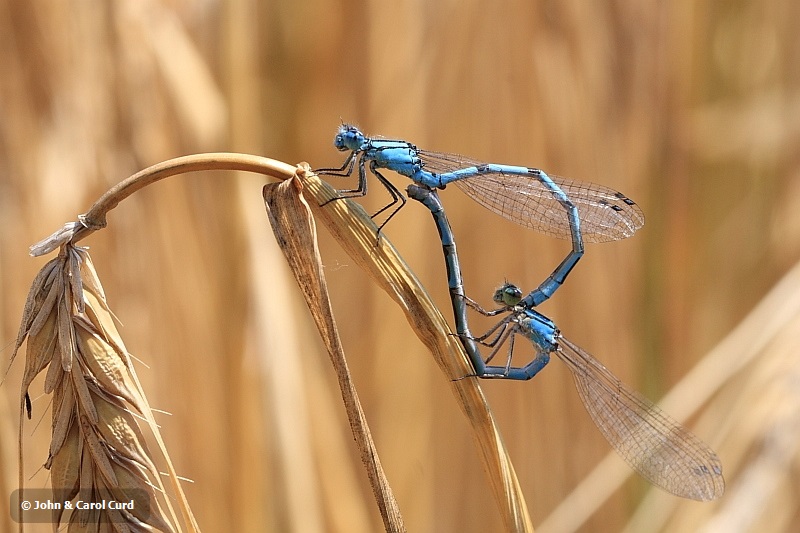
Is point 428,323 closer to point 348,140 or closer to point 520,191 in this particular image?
point 348,140

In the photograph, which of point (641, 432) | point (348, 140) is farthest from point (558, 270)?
point (348, 140)

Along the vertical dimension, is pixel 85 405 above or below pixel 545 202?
below

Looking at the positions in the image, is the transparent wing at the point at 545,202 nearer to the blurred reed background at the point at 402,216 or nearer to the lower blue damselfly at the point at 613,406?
the lower blue damselfly at the point at 613,406

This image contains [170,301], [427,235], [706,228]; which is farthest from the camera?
[706,228]

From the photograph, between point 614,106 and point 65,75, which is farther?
point 614,106

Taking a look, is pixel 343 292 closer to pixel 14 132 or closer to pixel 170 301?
pixel 170 301

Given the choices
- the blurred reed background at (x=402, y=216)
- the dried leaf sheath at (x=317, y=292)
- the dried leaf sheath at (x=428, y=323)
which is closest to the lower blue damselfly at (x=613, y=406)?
the blurred reed background at (x=402, y=216)

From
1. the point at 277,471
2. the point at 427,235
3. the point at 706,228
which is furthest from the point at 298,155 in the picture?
the point at 706,228

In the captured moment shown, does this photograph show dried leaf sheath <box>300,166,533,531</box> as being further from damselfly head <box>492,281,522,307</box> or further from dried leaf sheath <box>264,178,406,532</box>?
damselfly head <box>492,281,522,307</box>
